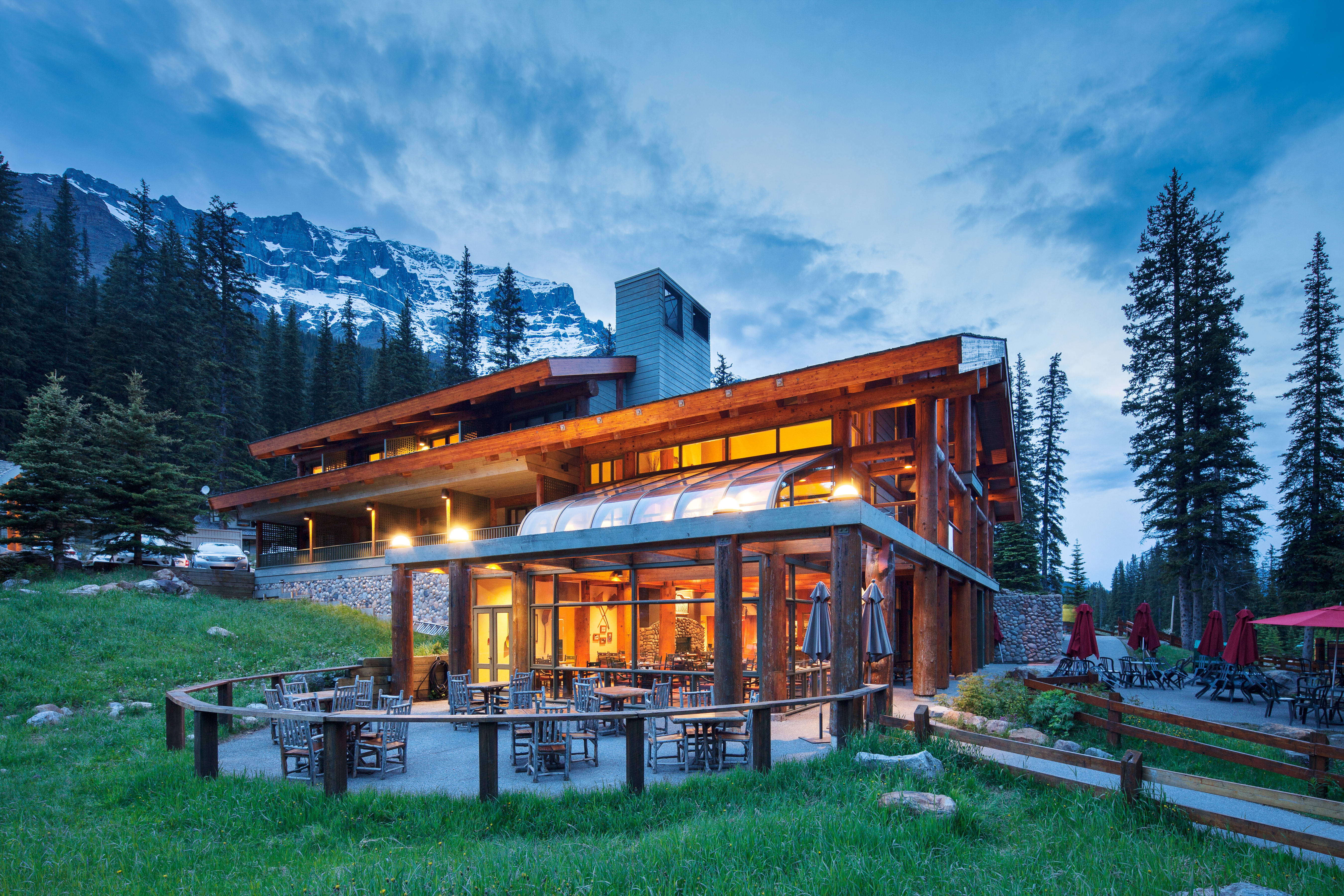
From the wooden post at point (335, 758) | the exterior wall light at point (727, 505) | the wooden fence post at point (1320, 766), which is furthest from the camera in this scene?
the exterior wall light at point (727, 505)

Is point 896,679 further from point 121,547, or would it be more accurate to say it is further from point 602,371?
point 121,547

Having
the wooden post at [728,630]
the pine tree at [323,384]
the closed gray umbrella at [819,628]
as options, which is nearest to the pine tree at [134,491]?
the pine tree at [323,384]

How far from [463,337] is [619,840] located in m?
47.1

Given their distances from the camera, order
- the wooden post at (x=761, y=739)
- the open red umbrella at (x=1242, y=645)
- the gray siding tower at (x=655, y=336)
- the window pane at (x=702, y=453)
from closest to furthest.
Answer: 1. the wooden post at (x=761, y=739)
2. the open red umbrella at (x=1242, y=645)
3. the window pane at (x=702, y=453)
4. the gray siding tower at (x=655, y=336)

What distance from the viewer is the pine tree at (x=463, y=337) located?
156 feet

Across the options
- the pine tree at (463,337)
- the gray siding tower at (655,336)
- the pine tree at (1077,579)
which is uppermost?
the pine tree at (463,337)

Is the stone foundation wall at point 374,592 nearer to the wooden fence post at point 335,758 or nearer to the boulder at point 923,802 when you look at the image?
the wooden fence post at point 335,758

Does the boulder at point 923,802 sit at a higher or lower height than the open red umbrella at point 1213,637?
higher

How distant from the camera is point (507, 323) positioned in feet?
150

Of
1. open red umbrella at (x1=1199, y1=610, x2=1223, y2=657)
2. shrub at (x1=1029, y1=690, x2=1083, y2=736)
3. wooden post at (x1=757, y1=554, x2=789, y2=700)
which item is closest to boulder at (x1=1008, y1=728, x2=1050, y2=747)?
shrub at (x1=1029, y1=690, x2=1083, y2=736)

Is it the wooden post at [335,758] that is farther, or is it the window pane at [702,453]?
the window pane at [702,453]

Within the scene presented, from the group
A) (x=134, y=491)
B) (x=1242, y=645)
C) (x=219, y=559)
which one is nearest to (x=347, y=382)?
(x=219, y=559)

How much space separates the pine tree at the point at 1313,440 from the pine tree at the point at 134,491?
4049cm

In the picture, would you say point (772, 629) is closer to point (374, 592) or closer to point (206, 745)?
point (206, 745)
